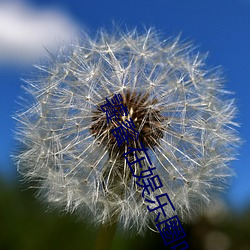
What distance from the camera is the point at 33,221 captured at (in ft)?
34.8

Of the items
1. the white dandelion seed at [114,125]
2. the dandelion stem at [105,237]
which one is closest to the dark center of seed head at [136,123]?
the white dandelion seed at [114,125]

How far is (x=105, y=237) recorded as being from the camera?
192cm

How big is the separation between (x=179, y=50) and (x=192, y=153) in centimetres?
46

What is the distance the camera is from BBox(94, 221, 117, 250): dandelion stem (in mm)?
1900

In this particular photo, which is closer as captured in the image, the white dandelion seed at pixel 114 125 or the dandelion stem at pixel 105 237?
the dandelion stem at pixel 105 237

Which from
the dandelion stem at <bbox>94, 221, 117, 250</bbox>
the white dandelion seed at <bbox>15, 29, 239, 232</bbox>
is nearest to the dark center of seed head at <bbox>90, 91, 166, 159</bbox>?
the white dandelion seed at <bbox>15, 29, 239, 232</bbox>

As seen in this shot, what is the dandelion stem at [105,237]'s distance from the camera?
190 centimetres

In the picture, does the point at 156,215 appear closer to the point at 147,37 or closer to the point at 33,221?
the point at 147,37

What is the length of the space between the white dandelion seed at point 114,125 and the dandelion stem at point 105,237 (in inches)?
8.1

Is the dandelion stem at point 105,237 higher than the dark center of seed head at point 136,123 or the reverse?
the reverse

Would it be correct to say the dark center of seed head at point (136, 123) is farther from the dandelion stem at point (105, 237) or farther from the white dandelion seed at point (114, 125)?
the dandelion stem at point (105, 237)

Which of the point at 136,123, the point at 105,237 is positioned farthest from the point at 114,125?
the point at 105,237

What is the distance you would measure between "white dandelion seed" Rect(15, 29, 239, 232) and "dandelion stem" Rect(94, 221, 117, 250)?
0.21 meters

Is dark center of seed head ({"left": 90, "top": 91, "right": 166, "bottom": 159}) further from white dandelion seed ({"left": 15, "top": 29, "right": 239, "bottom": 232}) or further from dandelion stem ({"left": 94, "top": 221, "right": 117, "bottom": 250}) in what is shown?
dandelion stem ({"left": 94, "top": 221, "right": 117, "bottom": 250})
